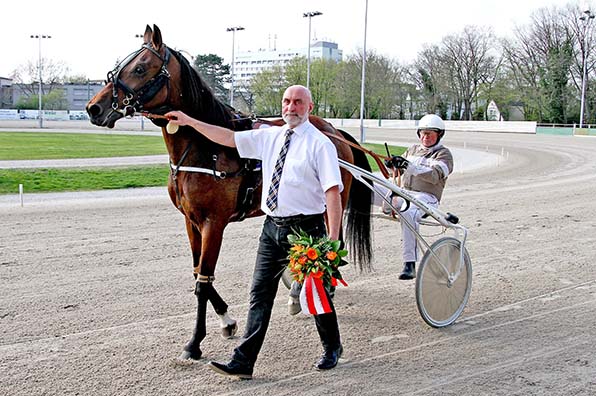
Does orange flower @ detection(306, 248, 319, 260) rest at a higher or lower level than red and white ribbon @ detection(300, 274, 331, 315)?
higher

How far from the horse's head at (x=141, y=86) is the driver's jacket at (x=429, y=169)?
223 cm

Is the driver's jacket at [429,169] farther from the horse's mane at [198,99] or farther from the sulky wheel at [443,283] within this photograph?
the horse's mane at [198,99]

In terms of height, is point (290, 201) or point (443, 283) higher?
point (290, 201)

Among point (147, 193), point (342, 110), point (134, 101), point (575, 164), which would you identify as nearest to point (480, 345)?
point (134, 101)

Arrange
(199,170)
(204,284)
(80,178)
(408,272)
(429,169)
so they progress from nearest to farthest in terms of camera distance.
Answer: (204,284) < (199,170) < (429,169) < (408,272) < (80,178)

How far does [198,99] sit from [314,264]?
5.08ft

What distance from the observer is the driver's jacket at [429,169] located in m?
5.53

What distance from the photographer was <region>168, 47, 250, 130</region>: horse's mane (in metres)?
4.41

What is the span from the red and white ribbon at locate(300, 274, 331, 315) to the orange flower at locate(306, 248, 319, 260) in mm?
133

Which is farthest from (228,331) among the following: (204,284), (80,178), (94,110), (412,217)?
(80,178)

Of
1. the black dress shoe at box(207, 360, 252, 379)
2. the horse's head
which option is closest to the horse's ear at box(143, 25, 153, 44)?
the horse's head

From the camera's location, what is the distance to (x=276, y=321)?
492cm

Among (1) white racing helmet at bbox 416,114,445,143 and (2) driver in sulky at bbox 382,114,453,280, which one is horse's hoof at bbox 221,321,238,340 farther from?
(1) white racing helmet at bbox 416,114,445,143

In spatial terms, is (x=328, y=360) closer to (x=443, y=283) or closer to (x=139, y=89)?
(x=443, y=283)
